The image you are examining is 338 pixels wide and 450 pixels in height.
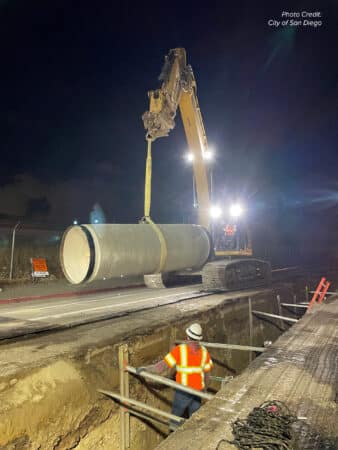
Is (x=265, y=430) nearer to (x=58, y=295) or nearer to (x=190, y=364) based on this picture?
(x=190, y=364)

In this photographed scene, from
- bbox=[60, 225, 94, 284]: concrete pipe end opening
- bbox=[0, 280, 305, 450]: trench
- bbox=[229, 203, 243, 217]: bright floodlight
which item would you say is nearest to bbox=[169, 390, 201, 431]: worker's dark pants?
bbox=[0, 280, 305, 450]: trench

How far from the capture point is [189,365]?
4.88 m

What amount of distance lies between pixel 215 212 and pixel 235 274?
8.59ft

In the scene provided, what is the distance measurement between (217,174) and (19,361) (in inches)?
424

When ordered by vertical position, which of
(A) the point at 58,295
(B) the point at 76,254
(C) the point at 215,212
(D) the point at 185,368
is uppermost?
(C) the point at 215,212

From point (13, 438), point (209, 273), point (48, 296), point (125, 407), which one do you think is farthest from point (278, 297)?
point (13, 438)

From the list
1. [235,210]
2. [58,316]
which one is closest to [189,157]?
[235,210]

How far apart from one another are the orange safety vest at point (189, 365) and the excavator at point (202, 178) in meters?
7.24

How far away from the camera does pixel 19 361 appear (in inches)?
189

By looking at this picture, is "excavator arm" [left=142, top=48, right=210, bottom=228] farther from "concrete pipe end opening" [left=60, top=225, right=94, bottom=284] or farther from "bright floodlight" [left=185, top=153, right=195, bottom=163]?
"concrete pipe end opening" [left=60, top=225, right=94, bottom=284]

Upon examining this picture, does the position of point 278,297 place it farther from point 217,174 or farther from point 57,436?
point 57,436

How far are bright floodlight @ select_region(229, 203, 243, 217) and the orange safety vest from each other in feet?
28.9

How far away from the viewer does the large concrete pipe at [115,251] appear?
5965 millimetres

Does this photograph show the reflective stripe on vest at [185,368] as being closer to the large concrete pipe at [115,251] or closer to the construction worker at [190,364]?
the construction worker at [190,364]
